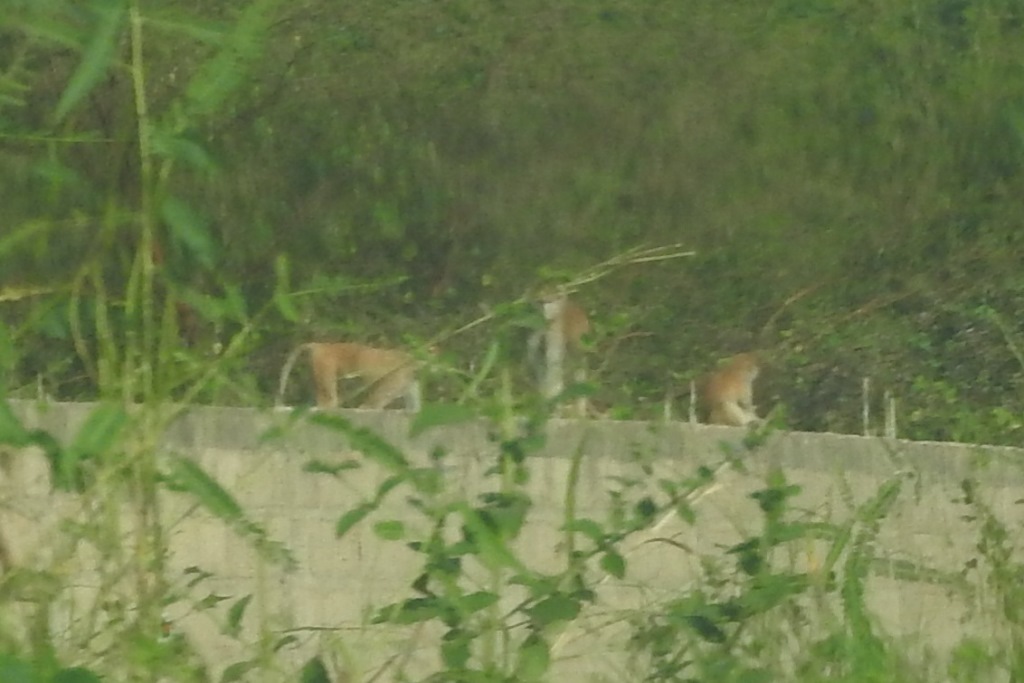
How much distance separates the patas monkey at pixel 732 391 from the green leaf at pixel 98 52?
1869mm

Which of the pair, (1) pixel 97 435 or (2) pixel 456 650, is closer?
(1) pixel 97 435

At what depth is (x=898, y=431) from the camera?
7.51 feet

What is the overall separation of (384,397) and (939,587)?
0.81 metres

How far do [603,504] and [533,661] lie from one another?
3.53 feet

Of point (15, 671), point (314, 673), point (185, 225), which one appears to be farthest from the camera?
point (314, 673)

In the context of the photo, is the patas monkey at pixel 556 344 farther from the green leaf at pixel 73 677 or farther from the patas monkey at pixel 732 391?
the green leaf at pixel 73 677

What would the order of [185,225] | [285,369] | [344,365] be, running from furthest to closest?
[344,365], [285,369], [185,225]

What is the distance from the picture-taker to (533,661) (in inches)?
27.4

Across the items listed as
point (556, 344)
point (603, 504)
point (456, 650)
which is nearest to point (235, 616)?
point (456, 650)

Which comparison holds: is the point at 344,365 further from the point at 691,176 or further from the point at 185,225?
the point at 185,225

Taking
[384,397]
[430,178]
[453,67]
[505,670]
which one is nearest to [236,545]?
[384,397]

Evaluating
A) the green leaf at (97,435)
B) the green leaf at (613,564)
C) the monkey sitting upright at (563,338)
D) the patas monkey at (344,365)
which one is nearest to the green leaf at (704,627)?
the green leaf at (613,564)

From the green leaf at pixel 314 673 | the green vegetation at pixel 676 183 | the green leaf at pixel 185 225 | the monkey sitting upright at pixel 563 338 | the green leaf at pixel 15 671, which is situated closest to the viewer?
the green leaf at pixel 15 671

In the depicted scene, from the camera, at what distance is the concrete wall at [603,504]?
1.39 m
